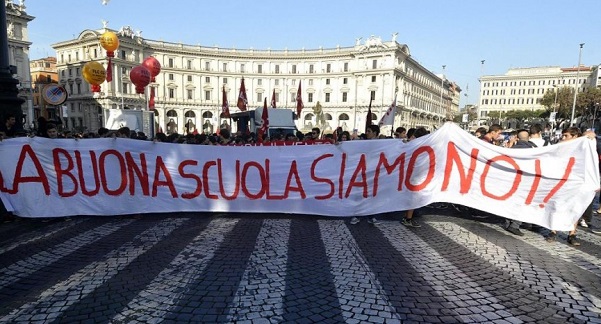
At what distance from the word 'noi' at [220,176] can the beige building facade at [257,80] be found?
74.6 meters

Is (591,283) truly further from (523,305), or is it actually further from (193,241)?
(193,241)

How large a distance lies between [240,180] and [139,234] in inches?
75.1

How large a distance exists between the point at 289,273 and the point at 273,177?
8.58 feet

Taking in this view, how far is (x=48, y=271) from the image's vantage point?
4.04 meters

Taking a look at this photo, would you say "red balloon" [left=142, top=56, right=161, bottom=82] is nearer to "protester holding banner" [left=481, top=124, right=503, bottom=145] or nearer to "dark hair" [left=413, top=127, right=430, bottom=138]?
"dark hair" [left=413, top=127, right=430, bottom=138]

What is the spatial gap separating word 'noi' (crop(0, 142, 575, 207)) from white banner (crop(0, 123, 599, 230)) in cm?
2

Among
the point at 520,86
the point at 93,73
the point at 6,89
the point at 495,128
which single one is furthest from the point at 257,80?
the point at 520,86

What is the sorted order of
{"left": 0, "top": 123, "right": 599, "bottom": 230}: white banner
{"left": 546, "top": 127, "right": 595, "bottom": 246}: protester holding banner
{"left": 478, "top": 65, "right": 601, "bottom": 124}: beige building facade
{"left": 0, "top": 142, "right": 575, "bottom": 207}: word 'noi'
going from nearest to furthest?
1. {"left": 546, "top": 127, "right": 595, "bottom": 246}: protester holding banner
2. {"left": 0, "top": 123, "right": 599, "bottom": 230}: white banner
3. {"left": 0, "top": 142, "right": 575, "bottom": 207}: word 'noi'
4. {"left": 478, "top": 65, "right": 601, "bottom": 124}: beige building facade

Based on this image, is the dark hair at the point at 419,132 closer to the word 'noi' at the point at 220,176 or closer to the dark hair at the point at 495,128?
the word 'noi' at the point at 220,176

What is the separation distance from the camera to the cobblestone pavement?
3.17 meters

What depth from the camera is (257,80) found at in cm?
9081

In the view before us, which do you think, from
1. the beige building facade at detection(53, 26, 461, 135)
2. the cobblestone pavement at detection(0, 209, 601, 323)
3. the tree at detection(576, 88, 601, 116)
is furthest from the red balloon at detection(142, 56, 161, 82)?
the beige building facade at detection(53, 26, 461, 135)

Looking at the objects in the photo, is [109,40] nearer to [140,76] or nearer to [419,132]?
[140,76]

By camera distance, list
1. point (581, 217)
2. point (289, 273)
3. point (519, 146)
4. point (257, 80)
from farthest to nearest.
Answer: point (257, 80) < point (519, 146) < point (581, 217) < point (289, 273)
